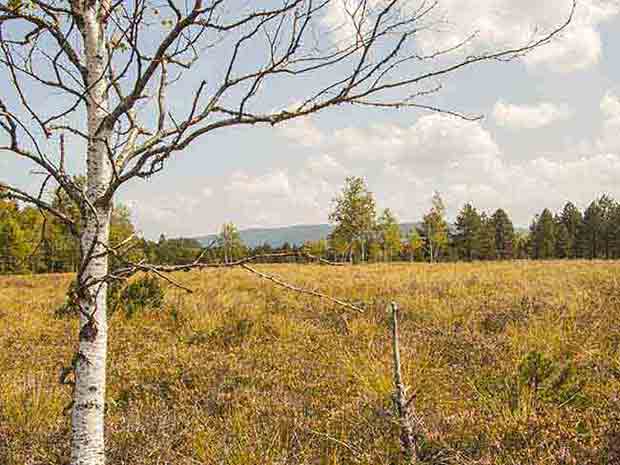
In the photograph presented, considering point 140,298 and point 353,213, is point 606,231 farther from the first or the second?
point 140,298

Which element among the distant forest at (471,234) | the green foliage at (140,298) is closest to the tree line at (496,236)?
the distant forest at (471,234)

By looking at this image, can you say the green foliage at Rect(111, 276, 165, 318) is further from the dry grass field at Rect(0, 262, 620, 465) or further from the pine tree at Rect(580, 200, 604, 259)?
the pine tree at Rect(580, 200, 604, 259)

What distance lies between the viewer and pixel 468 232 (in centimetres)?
6112

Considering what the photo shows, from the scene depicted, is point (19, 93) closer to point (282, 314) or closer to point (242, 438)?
point (242, 438)

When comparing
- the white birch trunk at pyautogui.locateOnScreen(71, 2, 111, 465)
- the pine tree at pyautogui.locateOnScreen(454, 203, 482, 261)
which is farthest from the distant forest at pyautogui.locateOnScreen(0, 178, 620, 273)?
the white birch trunk at pyautogui.locateOnScreen(71, 2, 111, 465)

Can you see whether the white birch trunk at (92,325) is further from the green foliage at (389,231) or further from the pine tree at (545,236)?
the pine tree at (545,236)

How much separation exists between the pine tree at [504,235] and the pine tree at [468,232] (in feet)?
14.7

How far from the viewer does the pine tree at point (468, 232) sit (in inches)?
2379

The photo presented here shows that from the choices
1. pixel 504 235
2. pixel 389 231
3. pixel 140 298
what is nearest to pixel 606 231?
pixel 504 235

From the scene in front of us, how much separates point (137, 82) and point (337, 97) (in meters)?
0.81

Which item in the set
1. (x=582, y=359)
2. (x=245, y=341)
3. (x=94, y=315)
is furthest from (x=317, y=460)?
(x=245, y=341)

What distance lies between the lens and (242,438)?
342cm

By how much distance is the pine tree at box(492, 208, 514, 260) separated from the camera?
63.8 meters

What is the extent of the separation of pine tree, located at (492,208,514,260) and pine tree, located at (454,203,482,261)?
177 inches
